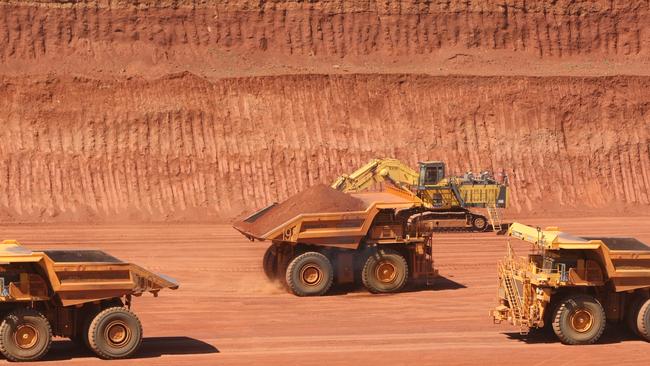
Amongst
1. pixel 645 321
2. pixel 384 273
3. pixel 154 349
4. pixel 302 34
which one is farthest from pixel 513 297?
pixel 302 34

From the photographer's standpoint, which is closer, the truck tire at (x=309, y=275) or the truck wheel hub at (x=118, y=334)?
the truck wheel hub at (x=118, y=334)

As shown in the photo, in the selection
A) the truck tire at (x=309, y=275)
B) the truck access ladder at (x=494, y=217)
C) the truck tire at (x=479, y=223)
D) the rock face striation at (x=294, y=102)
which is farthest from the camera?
the rock face striation at (x=294, y=102)

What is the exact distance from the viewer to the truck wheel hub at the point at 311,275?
85.9 feet

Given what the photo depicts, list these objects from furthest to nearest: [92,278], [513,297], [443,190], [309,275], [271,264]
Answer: [443,190], [271,264], [309,275], [513,297], [92,278]

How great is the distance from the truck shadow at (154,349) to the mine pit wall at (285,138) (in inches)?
892

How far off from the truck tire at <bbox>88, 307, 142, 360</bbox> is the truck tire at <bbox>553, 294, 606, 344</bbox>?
666 centimetres

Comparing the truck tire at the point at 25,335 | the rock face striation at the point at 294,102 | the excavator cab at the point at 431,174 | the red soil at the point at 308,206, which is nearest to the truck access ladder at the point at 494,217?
the excavator cab at the point at 431,174

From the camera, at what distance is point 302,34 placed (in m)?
52.6

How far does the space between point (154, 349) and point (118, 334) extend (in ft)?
4.23

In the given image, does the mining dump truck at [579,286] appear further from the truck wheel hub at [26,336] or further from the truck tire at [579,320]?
the truck wheel hub at [26,336]

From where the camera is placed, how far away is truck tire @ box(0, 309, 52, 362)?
18.2m

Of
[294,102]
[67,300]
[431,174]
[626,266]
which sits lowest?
[626,266]

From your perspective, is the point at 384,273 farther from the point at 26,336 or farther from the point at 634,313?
the point at 26,336

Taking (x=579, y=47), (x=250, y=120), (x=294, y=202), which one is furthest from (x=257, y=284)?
(x=579, y=47)
